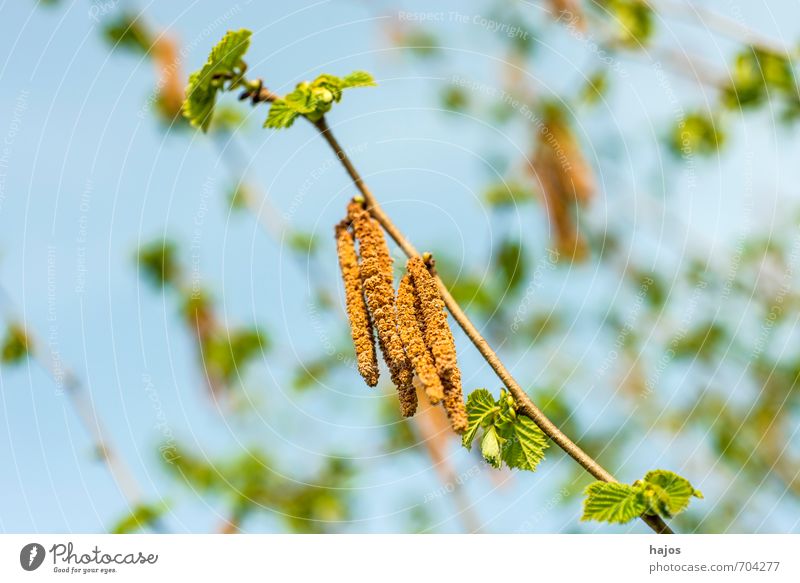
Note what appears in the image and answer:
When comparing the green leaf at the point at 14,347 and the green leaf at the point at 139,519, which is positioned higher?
the green leaf at the point at 14,347

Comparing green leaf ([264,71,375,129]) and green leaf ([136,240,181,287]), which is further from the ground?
green leaf ([136,240,181,287])

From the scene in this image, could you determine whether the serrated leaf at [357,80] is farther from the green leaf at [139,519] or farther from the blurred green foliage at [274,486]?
the blurred green foliage at [274,486]

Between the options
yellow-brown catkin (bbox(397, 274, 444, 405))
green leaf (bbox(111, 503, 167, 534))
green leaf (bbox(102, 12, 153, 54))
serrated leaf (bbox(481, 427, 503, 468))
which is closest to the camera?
yellow-brown catkin (bbox(397, 274, 444, 405))

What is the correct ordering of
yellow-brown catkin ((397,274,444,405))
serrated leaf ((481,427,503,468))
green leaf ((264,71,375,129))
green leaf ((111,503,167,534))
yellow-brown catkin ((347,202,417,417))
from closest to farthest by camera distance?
1. yellow-brown catkin ((397,274,444,405))
2. yellow-brown catkin ((347,202,417,417))
3. serrated leaf ((481,427,503,468))
4. green leaf ((264,71,375,129))
5. green leaf ((111,503,167,534))

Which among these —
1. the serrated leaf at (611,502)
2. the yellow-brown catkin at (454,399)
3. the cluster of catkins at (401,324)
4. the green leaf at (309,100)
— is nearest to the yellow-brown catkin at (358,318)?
the cluster of catkins at (401,324)

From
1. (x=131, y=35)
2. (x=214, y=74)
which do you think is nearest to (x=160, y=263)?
(x=131, y=35)

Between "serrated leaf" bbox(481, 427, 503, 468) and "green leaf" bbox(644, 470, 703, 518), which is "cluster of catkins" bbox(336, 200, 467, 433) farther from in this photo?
"green leaf" bbox(644, 470, 703, 518)

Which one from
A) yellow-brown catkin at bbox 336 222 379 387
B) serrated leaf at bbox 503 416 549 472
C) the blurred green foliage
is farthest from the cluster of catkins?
the blurred green foliage
